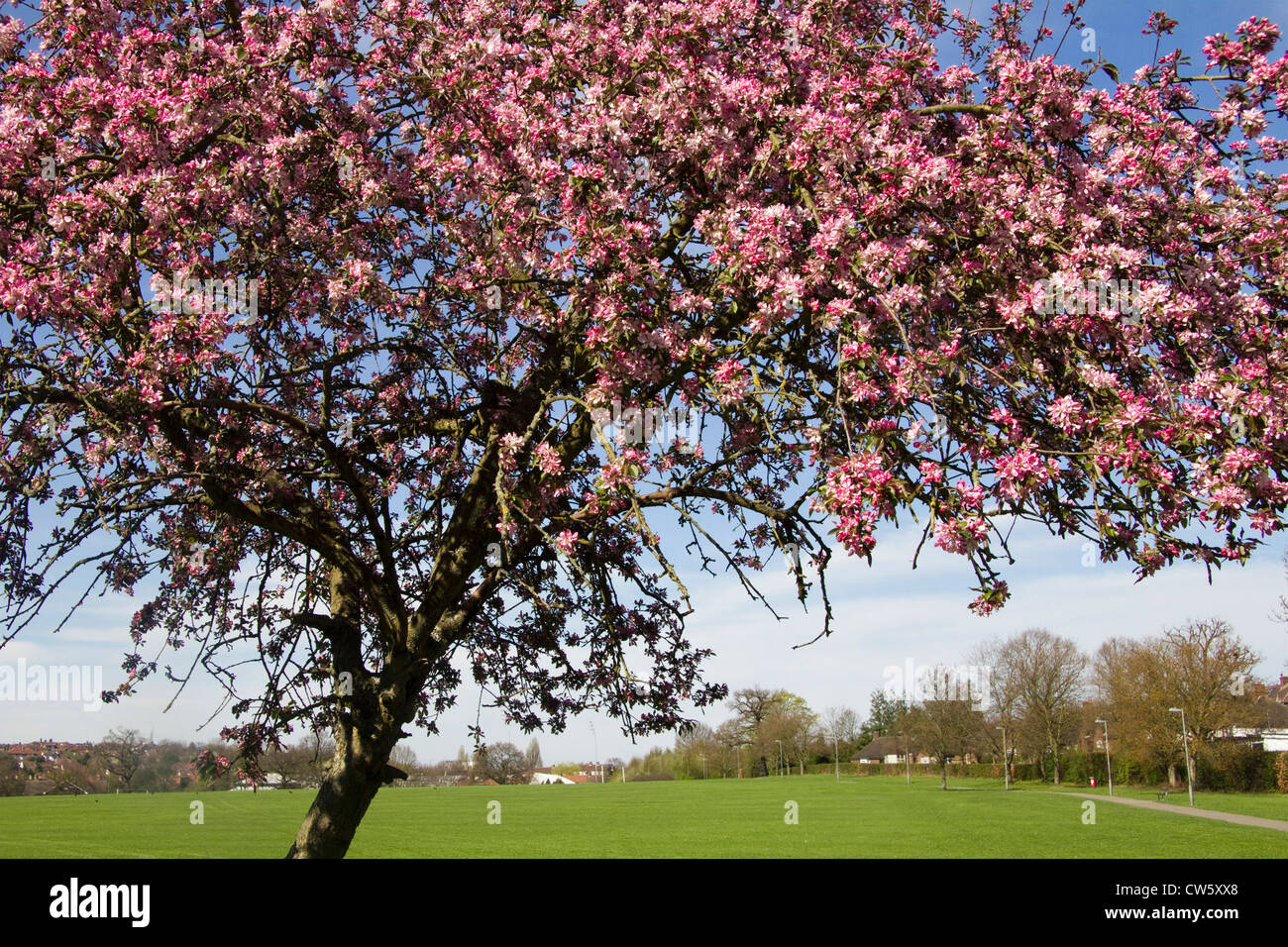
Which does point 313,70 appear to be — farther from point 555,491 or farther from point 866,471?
point 866,471

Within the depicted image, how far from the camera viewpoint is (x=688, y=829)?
42500 mm

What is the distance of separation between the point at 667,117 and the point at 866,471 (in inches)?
119

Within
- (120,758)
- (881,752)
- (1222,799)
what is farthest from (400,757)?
(881,752)

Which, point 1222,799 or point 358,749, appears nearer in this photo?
point 358,749

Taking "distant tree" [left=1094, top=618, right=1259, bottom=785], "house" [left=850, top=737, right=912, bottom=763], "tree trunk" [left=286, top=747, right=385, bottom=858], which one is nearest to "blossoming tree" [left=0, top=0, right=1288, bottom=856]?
"tree trunk" [left=286, top=747, right=385, bottom=858]

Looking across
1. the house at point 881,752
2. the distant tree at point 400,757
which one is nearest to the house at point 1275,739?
the house at point 881,752

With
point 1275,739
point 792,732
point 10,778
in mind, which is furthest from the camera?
point 792,732

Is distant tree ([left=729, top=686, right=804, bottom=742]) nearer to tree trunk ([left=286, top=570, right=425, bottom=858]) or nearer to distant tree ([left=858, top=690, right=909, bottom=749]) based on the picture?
distant tree ([left=858, top=690, right=909, bottom=749])

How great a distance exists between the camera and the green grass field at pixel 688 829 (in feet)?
108

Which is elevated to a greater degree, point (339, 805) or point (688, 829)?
point (339, 805)

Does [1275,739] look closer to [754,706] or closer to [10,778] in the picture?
[754,706]

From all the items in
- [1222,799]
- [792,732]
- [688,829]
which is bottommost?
[792,732]

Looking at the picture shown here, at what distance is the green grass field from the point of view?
1300 inches
